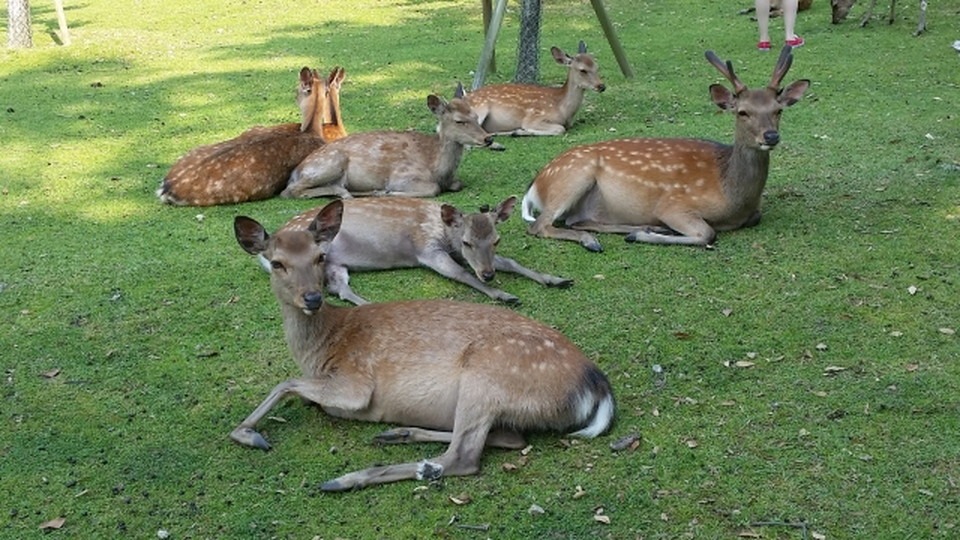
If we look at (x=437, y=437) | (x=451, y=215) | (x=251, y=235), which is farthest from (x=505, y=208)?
(x=437, y=437)

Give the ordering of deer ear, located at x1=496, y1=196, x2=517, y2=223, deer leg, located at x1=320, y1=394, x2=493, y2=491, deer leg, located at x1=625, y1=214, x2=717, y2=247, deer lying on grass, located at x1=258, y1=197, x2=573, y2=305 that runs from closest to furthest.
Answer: deer leg, located at x1=320, y1=394, x2=493, y2=491, deer lying on grass, located at x1=258, y1=197, x2=573, y2=305, deer ear, located at x1=496, y1=196, x2=517, y2=223, deer leg, located at x1=625, y1=214, x2=717, y2=247

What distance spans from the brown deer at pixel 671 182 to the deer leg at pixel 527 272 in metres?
0.57

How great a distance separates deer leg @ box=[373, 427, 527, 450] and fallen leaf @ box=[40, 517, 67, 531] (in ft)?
3.67

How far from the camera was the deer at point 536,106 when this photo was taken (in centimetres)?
912

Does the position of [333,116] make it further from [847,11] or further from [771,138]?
[847,11]

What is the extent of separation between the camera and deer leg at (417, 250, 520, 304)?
5676 mm

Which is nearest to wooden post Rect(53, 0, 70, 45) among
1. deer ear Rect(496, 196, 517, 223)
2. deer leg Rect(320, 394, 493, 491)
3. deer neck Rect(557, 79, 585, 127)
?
deer neck Rect(557, 79, 585, 127)

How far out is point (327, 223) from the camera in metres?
4.54

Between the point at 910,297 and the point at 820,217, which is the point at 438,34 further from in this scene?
→ the point at 910,297

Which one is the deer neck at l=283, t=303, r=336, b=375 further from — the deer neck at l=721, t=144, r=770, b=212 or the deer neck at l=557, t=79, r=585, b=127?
the deer neck at l=557, t=79, r=585, b=127

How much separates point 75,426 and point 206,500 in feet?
2.83

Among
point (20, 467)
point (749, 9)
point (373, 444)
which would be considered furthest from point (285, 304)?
point (749, 9)

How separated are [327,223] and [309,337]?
1.58 ft

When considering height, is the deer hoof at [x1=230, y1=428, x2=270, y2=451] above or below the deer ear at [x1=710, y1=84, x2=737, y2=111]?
below
